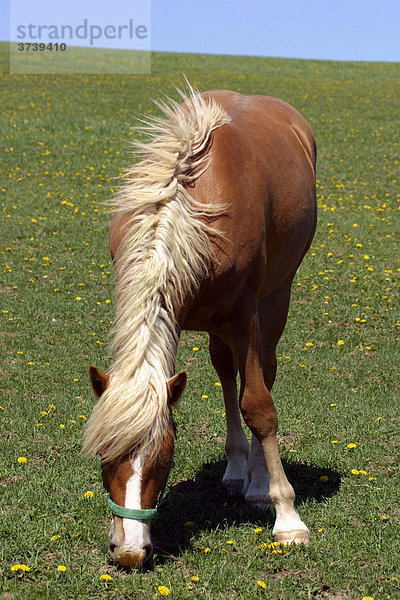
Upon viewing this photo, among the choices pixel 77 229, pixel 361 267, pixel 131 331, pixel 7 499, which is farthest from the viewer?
pixel 77 229

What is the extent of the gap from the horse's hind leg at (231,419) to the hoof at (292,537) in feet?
2.70

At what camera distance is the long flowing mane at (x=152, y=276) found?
3.23m

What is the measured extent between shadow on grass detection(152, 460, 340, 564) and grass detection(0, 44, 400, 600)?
14mm

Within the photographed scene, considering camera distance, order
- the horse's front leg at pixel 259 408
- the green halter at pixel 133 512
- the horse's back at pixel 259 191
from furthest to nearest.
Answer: the horse's front leg at pixel 259 408, the horse's back at pixel 259 191, the green halter at pixel 133 512

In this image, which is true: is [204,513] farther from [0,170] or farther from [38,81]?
[38,81]

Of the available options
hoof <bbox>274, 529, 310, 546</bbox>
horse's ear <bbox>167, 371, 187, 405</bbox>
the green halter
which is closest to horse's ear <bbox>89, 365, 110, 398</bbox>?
horse's ear <bbox>167, 371, 187, 405</bbox>

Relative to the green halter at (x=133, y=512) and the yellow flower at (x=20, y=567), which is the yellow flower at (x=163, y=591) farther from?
the yellow flower at (x=20, y=567)

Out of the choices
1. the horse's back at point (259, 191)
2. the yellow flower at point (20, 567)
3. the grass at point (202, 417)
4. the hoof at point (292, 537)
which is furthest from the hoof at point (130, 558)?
the horse's back at point (259, 191)

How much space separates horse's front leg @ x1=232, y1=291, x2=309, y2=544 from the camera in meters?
4.06

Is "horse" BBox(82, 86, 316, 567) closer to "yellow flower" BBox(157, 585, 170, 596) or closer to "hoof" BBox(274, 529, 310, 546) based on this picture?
"hoof" BBox(274, 529, 310, 546)

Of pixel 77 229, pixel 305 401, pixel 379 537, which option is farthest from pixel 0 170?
pixel 379 537

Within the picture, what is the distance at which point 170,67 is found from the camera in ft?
117

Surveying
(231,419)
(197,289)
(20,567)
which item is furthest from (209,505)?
(197,289)

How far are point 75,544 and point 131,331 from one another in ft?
4.44
